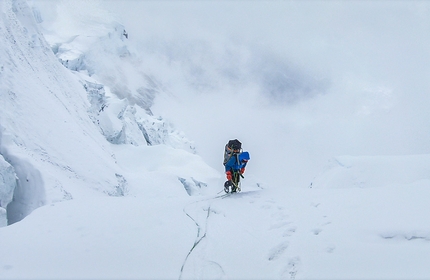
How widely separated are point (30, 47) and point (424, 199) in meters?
17.8

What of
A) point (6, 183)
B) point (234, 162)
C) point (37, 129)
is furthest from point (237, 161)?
point (37, 129)

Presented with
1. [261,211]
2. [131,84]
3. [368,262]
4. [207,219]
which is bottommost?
[368,262]

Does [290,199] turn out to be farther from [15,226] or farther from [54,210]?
[15,226]

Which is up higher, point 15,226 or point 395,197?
point 395,197

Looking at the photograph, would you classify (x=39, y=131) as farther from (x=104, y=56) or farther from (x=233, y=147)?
(x=104, y=56)

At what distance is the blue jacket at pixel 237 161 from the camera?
912cm

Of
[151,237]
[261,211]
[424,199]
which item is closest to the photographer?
[151,237]

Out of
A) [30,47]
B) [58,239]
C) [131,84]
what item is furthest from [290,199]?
[131,84]

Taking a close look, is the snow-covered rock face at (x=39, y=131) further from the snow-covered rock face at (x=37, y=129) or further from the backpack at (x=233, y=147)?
the backpack at (x=233, y=147)

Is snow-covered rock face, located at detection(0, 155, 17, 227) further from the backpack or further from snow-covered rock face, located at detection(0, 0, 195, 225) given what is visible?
the backpack

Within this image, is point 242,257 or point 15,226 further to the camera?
point 15,226

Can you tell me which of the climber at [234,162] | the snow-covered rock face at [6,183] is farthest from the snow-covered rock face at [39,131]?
the climber at [234,162]

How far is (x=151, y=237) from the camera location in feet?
17.6

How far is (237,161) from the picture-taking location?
30.1ft
